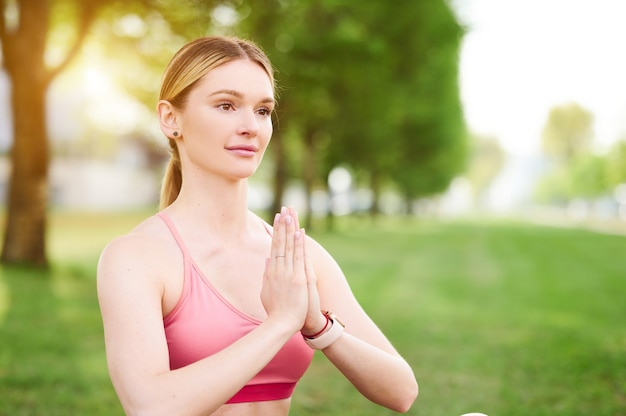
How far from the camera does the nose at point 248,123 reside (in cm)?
253

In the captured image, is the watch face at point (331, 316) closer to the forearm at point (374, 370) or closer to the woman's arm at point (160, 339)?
the forearm at point (374, 370)

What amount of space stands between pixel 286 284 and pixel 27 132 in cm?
1554

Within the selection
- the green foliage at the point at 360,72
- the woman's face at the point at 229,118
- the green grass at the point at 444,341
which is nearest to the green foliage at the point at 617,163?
the green foliage at the point at 360,72

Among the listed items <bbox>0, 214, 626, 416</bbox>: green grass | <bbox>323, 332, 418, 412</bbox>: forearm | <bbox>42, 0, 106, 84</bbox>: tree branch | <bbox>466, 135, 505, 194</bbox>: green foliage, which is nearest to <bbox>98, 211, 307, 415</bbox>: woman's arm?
<bbox>323, 332, 418, 412</bbox>: forearm

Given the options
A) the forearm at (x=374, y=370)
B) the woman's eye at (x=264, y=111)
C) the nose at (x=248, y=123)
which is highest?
the woman's eye at (x=264, y=111)

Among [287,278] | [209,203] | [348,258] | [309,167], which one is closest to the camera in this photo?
[287,278]

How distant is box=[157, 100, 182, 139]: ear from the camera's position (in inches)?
105

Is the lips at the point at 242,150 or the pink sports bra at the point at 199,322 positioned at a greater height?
the lips at the point at 242,150

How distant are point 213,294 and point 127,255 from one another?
309mm

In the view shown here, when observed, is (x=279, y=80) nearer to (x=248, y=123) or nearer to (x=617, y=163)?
(x=248, y=123)

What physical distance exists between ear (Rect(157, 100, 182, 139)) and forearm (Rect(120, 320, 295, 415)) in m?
0.82

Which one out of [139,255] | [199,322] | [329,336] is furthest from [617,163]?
[139,255]

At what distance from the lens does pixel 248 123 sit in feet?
8.32

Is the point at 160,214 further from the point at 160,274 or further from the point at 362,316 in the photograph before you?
the point at 362,316
